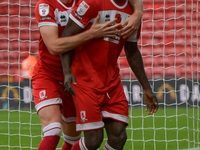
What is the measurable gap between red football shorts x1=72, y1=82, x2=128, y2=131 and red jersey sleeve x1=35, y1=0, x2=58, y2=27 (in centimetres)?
54

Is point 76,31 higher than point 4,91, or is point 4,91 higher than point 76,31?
point 76,31

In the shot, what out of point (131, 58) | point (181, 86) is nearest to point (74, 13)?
point (131, 58)

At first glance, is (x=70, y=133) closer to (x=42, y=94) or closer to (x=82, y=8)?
(x=42, y=94)

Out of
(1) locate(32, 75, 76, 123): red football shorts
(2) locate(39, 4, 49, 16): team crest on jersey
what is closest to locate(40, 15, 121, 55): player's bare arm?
(2) locate(39, 4, 49, 16): team crest on jersey

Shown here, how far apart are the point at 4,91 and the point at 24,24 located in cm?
219

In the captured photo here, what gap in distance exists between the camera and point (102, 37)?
104 inches

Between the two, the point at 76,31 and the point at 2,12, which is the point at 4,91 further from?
the point at 76,31

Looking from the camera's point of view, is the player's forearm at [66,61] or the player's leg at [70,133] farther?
the player's leg at [70,133]

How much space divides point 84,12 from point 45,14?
38cm

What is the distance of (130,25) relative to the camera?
2.69 meters

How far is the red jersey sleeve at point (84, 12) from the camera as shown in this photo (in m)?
2.53

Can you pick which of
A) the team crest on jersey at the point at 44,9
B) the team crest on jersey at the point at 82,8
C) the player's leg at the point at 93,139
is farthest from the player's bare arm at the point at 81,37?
the player's leg at the point at 93,139

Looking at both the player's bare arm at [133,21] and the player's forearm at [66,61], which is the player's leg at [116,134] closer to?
the player's forearm at [66,61]

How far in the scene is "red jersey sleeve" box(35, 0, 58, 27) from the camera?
2714 millimetres
